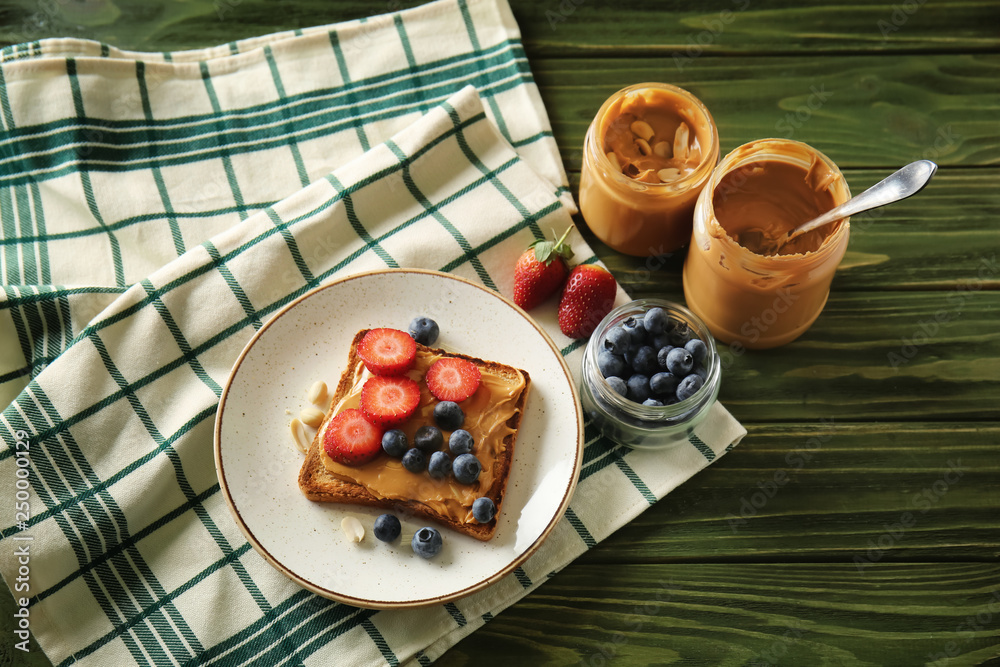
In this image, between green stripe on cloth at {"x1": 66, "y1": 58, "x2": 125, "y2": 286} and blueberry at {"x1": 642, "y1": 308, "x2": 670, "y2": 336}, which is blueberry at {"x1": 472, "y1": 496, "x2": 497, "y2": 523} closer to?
blueberry at {"x1": 642, "y1": 308, "x2": 670, "y2": 336}

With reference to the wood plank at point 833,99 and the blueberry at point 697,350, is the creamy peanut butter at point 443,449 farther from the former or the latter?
the wood plank at point 833,99

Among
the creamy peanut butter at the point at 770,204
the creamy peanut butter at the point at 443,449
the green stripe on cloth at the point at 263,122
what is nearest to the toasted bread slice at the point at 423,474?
the creamy peanut butter at the point at 443,449

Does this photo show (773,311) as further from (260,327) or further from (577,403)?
(260,327)

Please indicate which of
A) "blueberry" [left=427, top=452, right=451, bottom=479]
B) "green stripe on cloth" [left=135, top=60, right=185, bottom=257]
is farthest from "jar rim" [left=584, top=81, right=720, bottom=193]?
"green stripe on cloth" [left=135, top=60, right=185, bottom=257]

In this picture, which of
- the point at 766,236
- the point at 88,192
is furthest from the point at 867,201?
the point at 88,192

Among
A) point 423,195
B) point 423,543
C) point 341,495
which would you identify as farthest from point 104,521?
point 423,195
